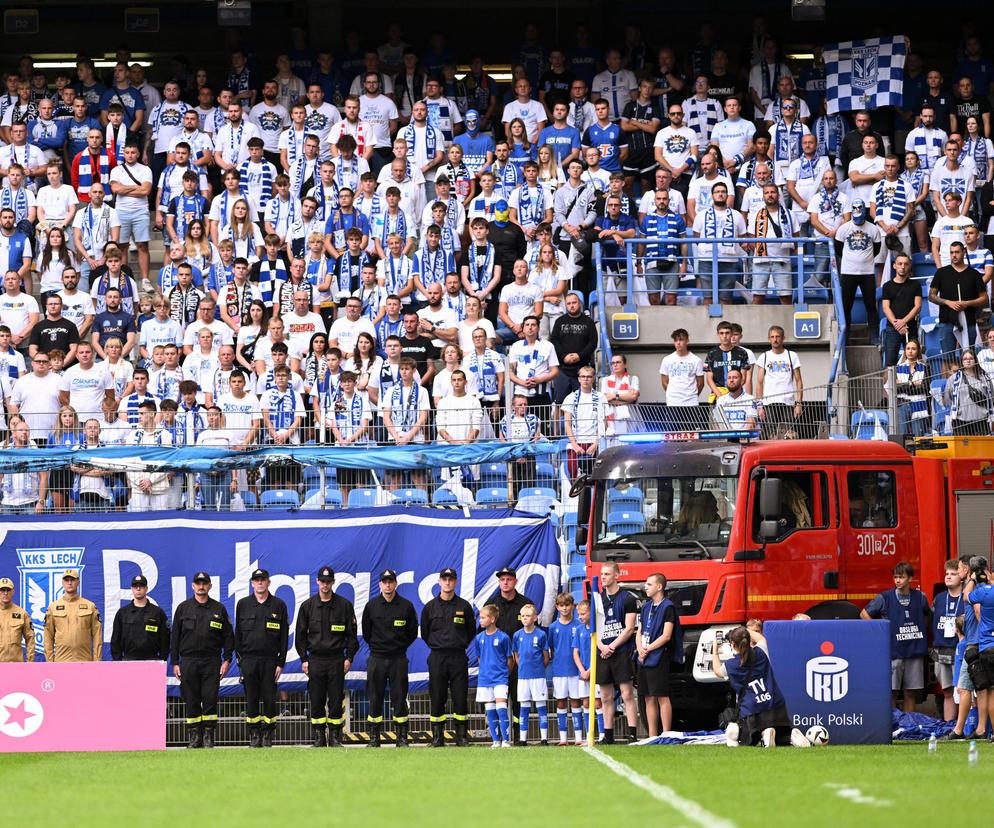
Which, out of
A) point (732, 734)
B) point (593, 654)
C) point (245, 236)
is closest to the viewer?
point (732, 734)

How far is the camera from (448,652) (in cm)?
1808

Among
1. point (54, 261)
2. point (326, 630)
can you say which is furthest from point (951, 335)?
point (54, 261)

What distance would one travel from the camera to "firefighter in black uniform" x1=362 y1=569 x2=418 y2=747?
59.6 ft

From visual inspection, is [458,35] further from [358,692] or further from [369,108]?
[358,692]

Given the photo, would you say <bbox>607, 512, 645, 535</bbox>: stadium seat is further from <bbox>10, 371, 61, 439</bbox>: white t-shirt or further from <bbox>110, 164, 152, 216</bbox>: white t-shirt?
<bbox>110, 164, 152, 216</bbox>: white t-shirt

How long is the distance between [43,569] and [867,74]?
50.0ft

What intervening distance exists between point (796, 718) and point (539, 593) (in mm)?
3580

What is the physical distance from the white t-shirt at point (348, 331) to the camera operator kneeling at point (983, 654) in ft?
29.8

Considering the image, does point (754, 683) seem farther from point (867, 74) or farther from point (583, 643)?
point (867, 74)

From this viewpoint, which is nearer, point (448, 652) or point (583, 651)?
point (583, 651)

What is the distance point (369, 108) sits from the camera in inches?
1051

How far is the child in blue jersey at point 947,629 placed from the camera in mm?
17406

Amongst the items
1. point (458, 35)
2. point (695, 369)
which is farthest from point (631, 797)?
point (458, 35)

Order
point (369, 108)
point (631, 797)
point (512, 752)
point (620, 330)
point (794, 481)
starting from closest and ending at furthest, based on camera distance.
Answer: point (631, 797), point (512, 752), point (794, 481), point (620, 330), point (369, 108)
